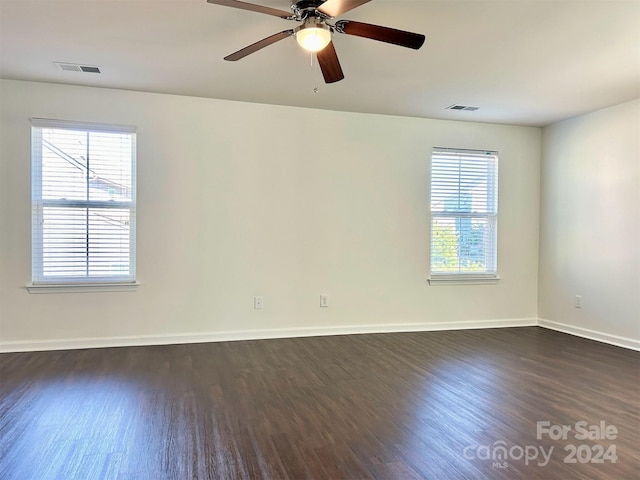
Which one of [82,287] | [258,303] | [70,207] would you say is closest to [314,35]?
[258,303]

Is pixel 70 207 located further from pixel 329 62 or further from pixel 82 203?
pixel 329 62

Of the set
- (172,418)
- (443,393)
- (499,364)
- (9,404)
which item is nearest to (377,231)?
(499,364)

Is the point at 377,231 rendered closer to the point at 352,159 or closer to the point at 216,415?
Result: the point at 352,159

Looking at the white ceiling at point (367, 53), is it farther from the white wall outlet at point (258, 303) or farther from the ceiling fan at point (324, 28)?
the white wall outlet at point (258, 303)

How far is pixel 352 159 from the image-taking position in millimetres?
4613

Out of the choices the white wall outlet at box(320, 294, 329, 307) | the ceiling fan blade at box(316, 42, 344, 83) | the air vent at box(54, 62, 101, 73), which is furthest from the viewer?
the white wall outlet at box(320, 294, 329, 307)

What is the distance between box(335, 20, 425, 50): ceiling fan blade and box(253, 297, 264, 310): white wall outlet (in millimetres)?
2823

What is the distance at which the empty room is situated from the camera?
2232mm

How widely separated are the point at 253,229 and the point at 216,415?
2.21 m

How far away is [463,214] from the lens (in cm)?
499

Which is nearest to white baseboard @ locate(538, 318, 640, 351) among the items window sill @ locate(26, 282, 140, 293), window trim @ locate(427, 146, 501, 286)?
window trim @ locate(427, 146, 501, 286)

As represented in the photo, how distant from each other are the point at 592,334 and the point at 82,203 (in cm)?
549

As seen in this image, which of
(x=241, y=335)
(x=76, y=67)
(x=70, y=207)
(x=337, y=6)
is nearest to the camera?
(x=337, y=6)

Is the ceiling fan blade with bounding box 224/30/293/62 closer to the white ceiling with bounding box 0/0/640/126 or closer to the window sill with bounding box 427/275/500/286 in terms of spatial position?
the white ceiling with bounding box 0/0/640/126
